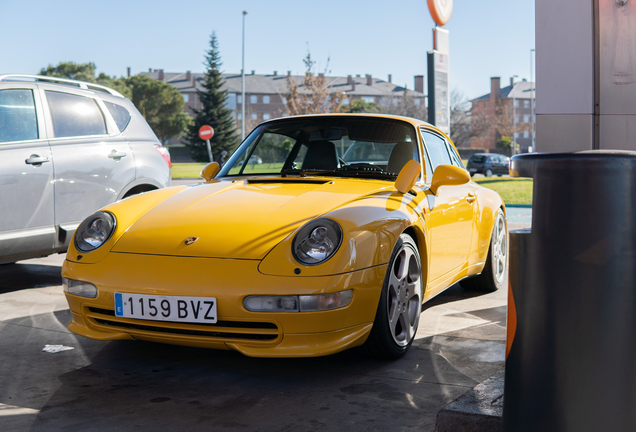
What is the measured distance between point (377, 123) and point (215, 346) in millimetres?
2049

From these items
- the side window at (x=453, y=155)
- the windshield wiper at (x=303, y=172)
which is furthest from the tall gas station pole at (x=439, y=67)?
the windshield wiper at (x=303, y=172)

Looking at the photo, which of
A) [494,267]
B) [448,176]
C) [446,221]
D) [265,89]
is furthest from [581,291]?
[265,89]

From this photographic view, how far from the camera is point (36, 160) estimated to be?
5.13 m

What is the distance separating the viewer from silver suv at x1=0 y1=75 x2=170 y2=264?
16.5ft

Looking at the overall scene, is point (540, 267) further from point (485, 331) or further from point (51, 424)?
point (485, 331)

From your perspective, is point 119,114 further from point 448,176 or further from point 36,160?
point 448,176

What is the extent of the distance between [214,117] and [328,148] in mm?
56984

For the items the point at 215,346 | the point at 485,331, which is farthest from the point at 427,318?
the point at 215,346

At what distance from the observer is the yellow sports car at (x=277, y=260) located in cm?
294

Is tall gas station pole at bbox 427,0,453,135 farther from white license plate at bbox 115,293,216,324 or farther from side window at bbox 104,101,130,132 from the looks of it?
white license plate at bbox 115,293,216,324

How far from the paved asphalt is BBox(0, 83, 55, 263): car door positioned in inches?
38.5

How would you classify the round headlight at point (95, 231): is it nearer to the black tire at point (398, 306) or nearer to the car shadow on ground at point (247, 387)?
the car shadow on ground at point (247, 387)

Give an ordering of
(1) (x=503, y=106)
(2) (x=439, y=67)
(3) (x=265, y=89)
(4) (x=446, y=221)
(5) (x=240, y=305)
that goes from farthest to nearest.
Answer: (3) (x=265, y=89) → (1) (x=503, y=106) → (2) (x=439, y=67) → (4) (x=446, y=221) → (5) (x=240, y=305)

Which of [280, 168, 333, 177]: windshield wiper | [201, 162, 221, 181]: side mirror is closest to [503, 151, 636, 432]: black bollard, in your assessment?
[280, 168, 333, 177]: windshield wiper
